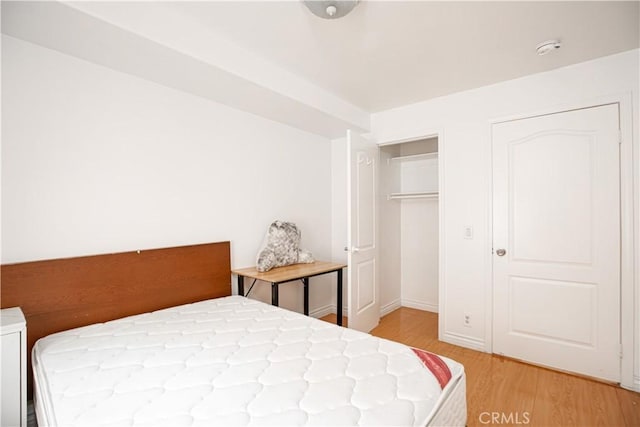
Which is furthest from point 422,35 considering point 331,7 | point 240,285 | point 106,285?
point 106,285

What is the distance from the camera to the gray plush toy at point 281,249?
Result: 2.63 metres

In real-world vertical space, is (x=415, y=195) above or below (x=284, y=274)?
above

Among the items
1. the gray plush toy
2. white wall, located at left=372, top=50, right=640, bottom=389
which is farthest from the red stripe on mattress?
white wall, located at left=372, top=50, right=640, bottom=389

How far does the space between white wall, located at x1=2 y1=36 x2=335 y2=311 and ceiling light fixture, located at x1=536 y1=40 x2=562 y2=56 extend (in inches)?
87.1

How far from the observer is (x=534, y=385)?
7.14 ft

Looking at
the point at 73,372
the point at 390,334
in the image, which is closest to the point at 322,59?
the point at 73,372

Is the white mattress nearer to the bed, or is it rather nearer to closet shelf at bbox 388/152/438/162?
the bed

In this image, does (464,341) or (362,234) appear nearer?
(464,341)

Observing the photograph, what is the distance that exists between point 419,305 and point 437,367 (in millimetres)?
2857

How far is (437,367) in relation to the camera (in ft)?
4.27

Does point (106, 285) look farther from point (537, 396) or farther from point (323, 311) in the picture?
point (537, 396)

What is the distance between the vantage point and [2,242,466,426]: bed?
0.99m

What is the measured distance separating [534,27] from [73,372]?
304cm

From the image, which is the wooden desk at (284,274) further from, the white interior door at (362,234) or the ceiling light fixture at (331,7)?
the ceiling light fixture at (331,7)
